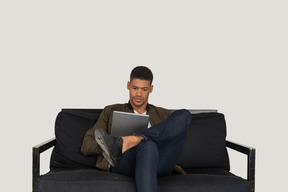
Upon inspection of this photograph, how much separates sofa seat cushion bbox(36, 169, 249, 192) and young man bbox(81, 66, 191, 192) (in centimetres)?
12

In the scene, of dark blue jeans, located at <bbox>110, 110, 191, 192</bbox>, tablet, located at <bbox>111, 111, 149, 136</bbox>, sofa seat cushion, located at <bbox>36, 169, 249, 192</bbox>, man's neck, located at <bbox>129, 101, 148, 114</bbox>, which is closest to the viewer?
dark blue jeans, located at <bbox>110, 110, 191, 192</bbox>

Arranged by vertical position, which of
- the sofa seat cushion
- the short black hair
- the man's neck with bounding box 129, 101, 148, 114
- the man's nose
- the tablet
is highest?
the short black hair

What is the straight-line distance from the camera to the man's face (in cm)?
309

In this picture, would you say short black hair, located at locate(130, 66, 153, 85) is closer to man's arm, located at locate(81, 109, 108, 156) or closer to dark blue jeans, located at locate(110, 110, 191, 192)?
man's arm, located at locate(81, 109, 108, 156)

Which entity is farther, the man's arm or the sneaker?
the man's arm

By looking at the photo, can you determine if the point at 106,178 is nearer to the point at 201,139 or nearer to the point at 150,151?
the point at 150,151

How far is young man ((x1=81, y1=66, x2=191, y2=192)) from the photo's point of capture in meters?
2.33

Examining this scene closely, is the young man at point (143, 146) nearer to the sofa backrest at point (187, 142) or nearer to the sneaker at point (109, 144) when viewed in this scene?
the sneaker at point (109, 144)

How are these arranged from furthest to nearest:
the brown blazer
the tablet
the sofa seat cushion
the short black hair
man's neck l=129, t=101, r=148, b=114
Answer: man's neck l=129, t=101, r=148, b=114, the short black hair, the brown blazer, the tablet, the sofa seat cushion

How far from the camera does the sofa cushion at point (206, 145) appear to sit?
3.28 m

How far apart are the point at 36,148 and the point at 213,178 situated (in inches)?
55.4

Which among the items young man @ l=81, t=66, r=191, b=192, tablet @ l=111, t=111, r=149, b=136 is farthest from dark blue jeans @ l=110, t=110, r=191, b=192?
tablet @ l=111, t=111, r=149, b=136

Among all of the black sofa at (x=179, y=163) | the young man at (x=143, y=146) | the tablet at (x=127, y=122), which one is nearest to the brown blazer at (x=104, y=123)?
the young man at (x=143, y=146)

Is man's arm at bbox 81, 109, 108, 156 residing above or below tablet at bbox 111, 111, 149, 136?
below
